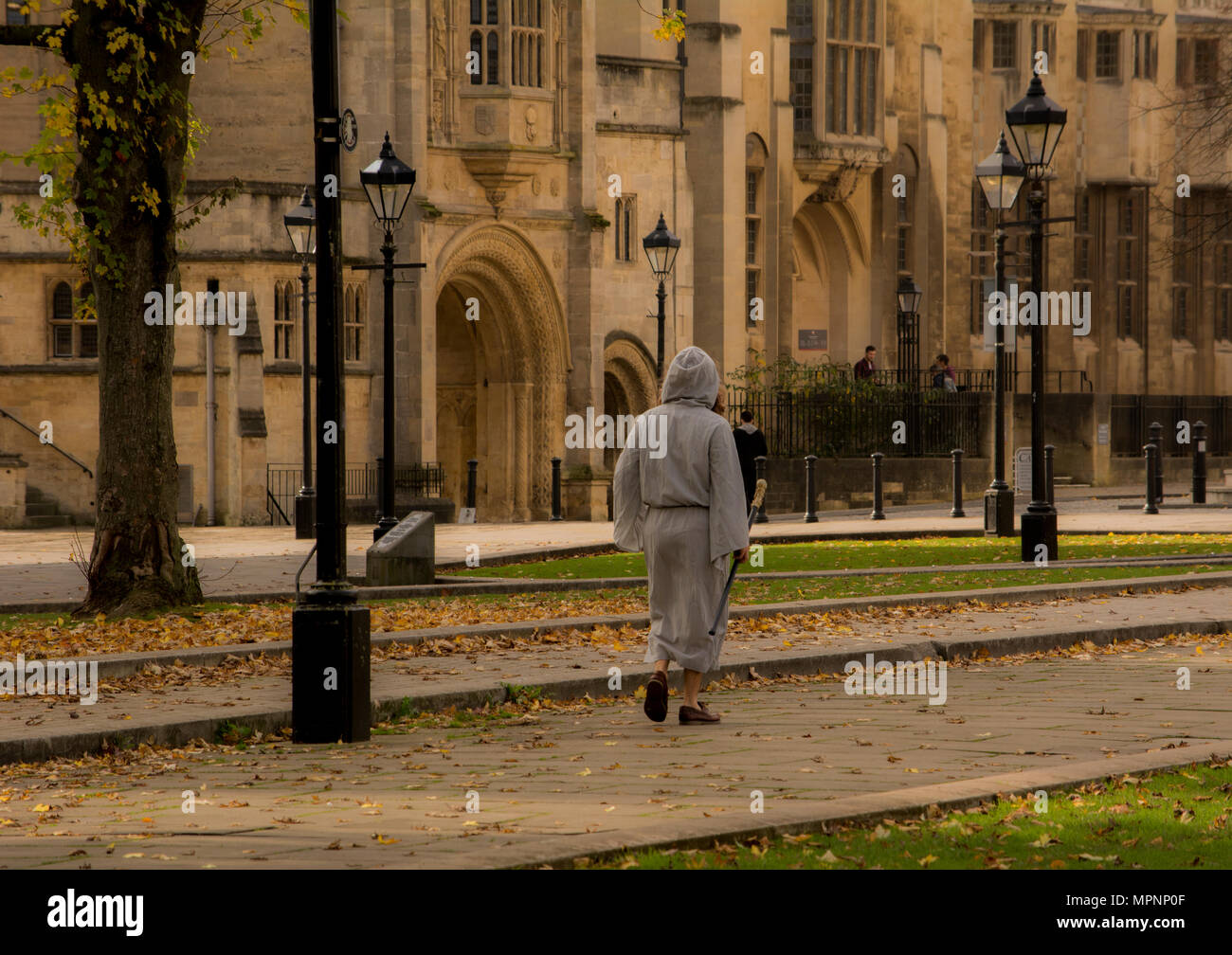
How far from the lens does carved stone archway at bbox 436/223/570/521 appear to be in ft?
127

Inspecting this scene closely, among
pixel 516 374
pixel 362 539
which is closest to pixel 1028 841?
pixel 362 539

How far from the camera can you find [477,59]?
122 feet

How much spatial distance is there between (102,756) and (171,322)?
22.2 feet

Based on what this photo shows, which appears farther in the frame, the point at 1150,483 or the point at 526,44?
the point at 526,44

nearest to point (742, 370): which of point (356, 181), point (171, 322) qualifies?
point (356, 181)

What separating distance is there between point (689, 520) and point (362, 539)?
1855cm

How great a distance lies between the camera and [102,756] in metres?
9.30

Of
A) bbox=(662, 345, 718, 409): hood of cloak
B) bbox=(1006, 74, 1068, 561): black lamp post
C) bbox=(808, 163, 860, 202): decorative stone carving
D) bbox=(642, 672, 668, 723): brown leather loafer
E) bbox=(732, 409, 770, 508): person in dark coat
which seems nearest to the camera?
bbox=(642, 672, 668, 723): brown leather loafer

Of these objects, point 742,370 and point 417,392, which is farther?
point 742,370

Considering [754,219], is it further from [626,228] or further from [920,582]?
[920,582]

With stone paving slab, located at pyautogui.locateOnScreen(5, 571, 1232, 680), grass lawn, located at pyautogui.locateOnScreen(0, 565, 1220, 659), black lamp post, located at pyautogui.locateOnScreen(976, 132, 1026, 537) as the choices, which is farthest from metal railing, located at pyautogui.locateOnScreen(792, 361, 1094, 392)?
stone paving slab, located at pyautogui.locateOnScreen(5, 571, 1232, 680)

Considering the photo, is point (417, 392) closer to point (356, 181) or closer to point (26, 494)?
point (356, 181)

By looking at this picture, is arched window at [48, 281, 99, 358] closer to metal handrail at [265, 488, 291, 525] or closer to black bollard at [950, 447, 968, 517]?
metal handrail at [265, 488, 291, 525]

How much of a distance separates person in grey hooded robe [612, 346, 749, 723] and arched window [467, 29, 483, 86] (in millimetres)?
27823
